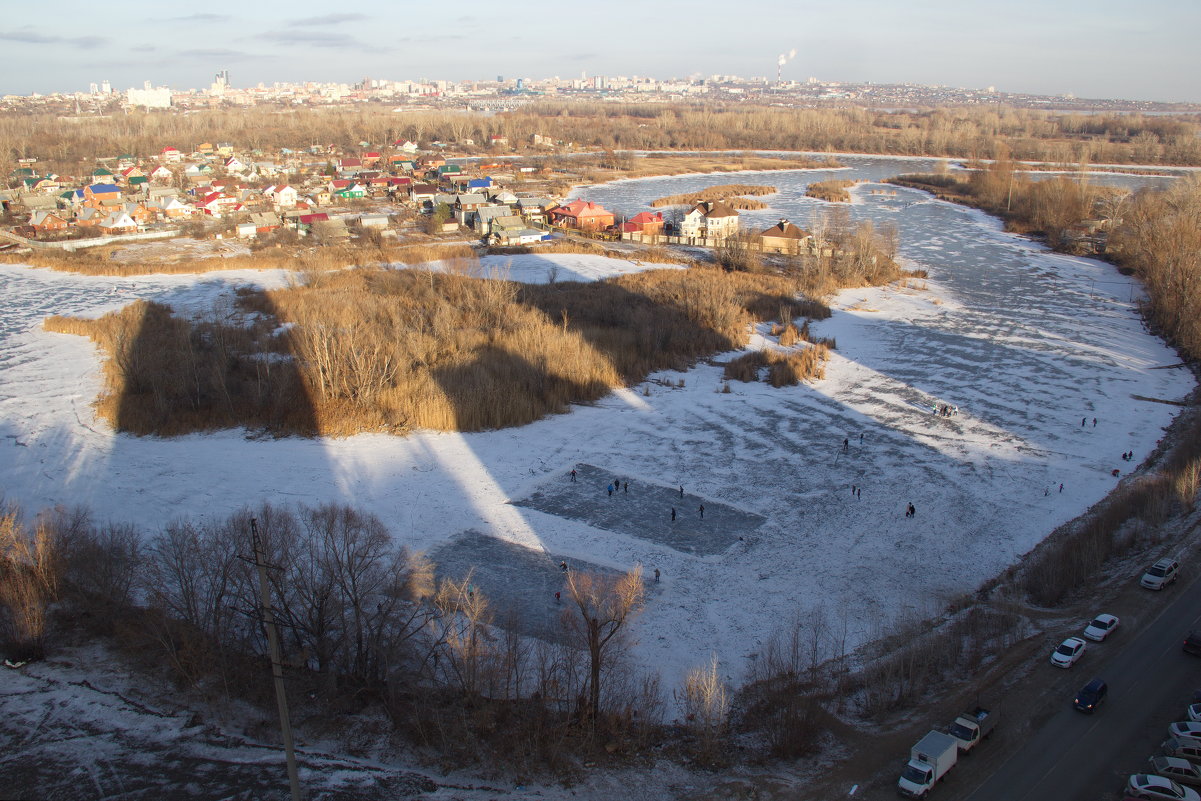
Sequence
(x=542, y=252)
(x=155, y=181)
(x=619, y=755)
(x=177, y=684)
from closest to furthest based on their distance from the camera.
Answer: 1. (x=619, y=755)
2. (x=177, y=684)
3. (x=542, y=252)
4. (x=155, y=181)

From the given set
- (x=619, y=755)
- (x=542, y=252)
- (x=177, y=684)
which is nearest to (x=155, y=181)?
(x=542, y=252)

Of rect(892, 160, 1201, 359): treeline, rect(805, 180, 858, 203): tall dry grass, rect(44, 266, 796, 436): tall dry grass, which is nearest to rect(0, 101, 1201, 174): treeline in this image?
rect(892, 160, 1201, 359): treeline

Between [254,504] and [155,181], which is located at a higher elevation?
[155,181]

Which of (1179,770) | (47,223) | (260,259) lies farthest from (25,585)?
(47,223)

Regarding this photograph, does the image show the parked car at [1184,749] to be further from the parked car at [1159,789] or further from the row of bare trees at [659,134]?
the row of bare trees at [659,134]

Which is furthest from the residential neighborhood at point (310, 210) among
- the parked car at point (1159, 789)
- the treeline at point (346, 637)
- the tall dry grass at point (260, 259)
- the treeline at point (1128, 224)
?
the parked car at point (1159, 789)

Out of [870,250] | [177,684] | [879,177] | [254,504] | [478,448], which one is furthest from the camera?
[879,177]

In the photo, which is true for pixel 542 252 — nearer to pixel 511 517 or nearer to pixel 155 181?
pixel 511 517
